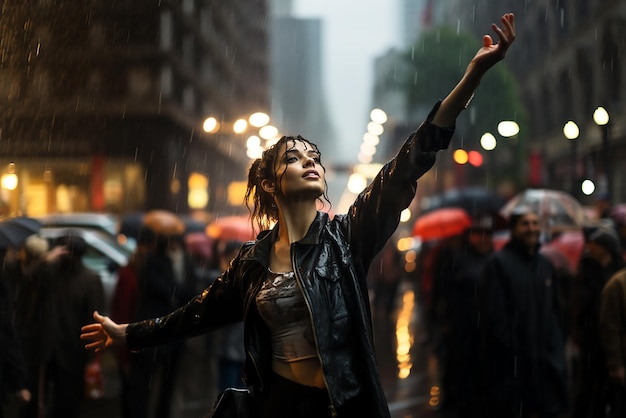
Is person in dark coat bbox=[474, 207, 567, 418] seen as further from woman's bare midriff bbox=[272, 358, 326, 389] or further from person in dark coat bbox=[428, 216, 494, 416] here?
woman's bare midriff bbox=[272, 358, 326, 389]

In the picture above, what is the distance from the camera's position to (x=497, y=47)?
11.0 feet

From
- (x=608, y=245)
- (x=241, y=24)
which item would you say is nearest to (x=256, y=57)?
(x=241, y=24)

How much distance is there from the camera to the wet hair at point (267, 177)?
149 inches

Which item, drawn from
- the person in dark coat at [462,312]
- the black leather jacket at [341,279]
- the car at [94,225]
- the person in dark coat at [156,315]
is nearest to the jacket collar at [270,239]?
the black leather jacket at [341,279]

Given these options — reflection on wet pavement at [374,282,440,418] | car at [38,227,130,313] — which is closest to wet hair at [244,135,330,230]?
reflection on wet pavement at [374,282,440,418]

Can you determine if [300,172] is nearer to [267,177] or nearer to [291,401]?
[267,177]

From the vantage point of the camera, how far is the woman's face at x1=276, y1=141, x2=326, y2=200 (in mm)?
3643

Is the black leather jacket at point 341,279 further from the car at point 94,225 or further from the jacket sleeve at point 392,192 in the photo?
the car at point 94,225

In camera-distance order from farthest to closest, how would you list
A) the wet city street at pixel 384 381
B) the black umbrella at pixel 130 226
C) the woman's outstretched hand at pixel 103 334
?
the black umbrella at pixel 130 226 → the wet city street at pixel 384 381 → the woman's outstretched hand at pixel 103 334

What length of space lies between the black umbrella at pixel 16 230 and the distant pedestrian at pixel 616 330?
417cm

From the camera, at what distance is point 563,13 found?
98.2 ft

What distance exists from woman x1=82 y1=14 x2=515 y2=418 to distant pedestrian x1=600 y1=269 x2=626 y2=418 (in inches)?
135

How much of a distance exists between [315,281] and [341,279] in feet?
0.36

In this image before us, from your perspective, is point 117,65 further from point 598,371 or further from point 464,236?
point 598,371
